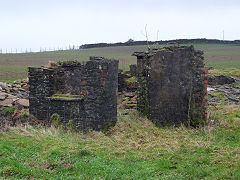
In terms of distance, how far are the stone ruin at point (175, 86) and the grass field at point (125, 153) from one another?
2.07ft

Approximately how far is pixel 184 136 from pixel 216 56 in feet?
107

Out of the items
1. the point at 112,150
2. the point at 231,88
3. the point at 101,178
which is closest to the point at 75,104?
the point at 112,150

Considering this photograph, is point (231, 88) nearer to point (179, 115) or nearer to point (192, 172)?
point (179, 115)

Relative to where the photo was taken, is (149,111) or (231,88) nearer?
(149,111)

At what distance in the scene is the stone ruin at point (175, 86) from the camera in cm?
926

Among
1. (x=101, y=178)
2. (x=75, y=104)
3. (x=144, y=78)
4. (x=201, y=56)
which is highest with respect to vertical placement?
(x=201, y=56)

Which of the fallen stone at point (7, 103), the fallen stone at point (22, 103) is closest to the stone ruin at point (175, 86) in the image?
the fallen stone at point (22, 103)

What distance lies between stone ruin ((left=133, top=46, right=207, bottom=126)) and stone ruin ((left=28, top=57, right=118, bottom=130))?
4.47 feet

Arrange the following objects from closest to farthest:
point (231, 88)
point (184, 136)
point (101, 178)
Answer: point (101, 178) → point (184, 136) → point (231, 88)

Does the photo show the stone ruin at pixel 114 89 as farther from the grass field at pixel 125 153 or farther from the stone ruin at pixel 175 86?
the grass field at pixel 125 153

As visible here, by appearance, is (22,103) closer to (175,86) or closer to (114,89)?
(114,89)

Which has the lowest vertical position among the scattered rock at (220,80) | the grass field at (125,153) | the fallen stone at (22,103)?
the grass field at (125,153)

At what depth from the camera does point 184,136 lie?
7980 mm

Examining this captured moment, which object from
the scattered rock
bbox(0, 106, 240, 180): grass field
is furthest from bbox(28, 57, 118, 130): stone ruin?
the scattered rock
